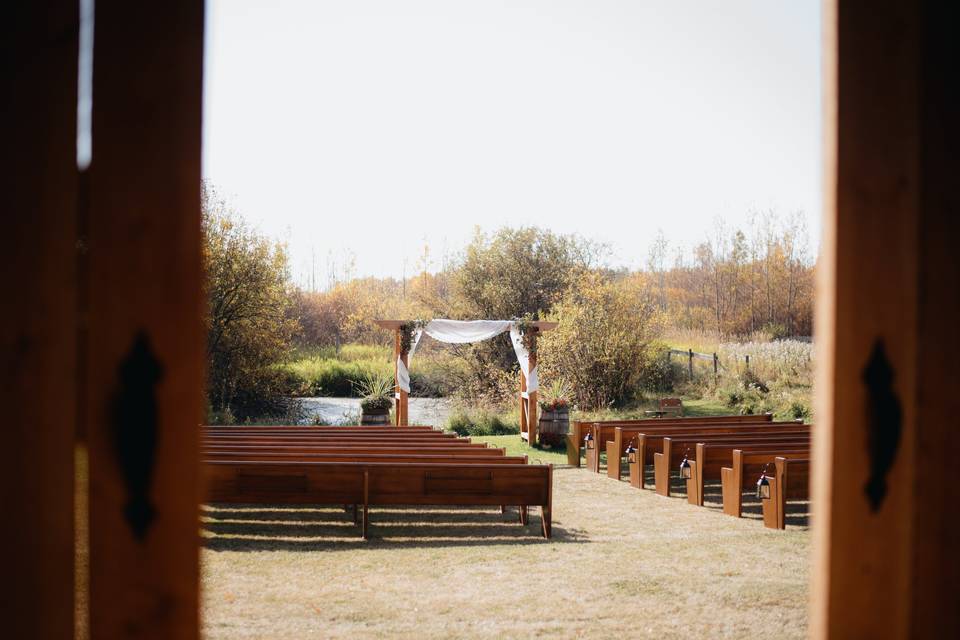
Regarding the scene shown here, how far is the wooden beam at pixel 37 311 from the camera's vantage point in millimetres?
1076

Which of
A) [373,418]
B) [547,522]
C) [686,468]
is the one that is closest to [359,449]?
[547,522]

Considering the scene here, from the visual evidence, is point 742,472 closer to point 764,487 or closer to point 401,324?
point 764,487

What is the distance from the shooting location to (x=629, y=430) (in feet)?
37.7

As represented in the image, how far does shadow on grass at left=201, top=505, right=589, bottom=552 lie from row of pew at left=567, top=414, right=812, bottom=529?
6.40 ft

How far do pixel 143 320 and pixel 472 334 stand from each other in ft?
49.3

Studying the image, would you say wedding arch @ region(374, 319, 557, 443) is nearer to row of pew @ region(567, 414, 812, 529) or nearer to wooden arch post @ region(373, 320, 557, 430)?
wooden arch post @ region(373, 320, 557, 430)

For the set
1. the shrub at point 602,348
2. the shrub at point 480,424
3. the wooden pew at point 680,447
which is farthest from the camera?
the shrub at point 602,348

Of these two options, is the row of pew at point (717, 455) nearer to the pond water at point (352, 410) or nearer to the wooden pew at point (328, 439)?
the wooden pew at point (328, 439)

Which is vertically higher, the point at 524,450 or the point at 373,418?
the point at 373,418

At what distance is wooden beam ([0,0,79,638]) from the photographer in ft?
3.53

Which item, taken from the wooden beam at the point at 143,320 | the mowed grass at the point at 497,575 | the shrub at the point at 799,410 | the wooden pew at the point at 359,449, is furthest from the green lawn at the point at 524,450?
the wooden beam at the point at 143,320

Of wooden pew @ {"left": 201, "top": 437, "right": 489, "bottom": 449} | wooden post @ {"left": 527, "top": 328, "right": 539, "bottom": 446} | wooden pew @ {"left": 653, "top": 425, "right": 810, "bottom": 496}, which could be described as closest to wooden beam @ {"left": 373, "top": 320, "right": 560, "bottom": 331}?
wooden post @ {"left": 527, "top": 328, "right": 539, "bottom": 446}

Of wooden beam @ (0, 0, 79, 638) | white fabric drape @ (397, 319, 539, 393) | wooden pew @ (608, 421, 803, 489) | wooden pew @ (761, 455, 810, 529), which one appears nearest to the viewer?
wooden beam @ (0, 0, 79, 638)

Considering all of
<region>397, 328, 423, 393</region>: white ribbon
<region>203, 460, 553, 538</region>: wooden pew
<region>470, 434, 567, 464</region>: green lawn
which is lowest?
<region>470, 434, 567, 464</region>: green lawn
